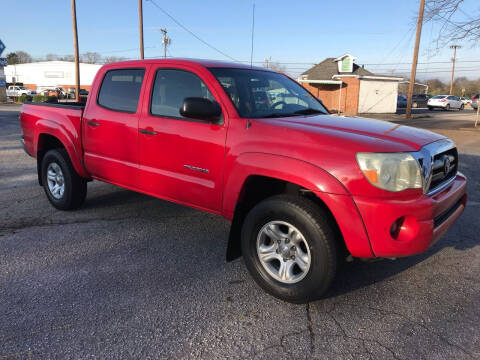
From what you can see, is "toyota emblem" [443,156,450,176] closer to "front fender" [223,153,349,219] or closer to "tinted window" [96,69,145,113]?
"front fender" [223,153,349,219]

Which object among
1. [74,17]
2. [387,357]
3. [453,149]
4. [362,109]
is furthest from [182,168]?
[362,109]

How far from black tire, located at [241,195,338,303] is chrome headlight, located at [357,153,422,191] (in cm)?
46

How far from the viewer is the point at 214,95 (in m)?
3.51

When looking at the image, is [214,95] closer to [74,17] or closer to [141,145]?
[141,145]

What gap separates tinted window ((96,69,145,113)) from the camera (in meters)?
4.19

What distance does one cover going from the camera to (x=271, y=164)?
3.00m

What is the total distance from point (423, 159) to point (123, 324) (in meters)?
2.43

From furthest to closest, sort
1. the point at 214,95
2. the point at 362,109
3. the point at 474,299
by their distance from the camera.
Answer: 1. the point at 362,109
2. the point at 214,95
3. the point at 474,299

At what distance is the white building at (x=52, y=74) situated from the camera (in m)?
71.7

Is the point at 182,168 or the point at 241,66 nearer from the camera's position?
the point at 182,168

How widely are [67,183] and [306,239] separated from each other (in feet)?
11.2

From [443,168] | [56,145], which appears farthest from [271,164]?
[56,145]

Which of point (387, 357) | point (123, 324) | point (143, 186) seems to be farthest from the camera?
point (143, 186)

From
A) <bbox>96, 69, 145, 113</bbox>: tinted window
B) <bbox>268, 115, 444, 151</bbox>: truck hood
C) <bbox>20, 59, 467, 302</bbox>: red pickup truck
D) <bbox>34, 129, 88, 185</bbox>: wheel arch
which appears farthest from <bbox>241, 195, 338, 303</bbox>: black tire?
<bbox>34, 129, 88, 185</bbox>: wheel arch
